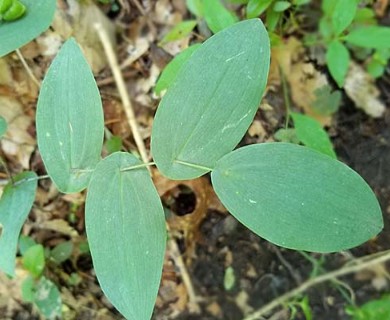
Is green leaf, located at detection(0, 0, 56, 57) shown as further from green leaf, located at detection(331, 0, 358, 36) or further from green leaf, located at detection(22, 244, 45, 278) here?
green leaf, located at detection(331, 0, 358, 36)

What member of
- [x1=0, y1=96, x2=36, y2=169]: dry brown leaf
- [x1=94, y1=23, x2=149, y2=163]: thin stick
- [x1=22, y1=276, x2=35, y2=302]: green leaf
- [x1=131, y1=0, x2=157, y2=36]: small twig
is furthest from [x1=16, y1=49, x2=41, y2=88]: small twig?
[x1=22, y1=276, x2=35, y2=302]: green leaf

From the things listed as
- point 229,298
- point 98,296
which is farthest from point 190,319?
point 98,296

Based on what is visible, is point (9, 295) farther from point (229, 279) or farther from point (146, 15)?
point (146, 15)

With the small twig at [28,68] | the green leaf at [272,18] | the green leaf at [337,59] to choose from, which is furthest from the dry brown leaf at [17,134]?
the green leaf at [337,59]

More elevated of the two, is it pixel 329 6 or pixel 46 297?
pixel 329 6

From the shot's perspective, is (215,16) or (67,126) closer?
(67,126)

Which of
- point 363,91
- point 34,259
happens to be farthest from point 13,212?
point 363,91

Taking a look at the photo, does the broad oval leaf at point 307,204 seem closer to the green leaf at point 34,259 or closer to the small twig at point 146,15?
the green leaf at point 34,259
